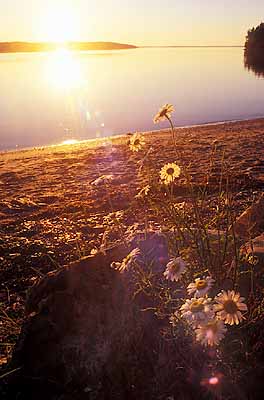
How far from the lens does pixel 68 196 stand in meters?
8.16

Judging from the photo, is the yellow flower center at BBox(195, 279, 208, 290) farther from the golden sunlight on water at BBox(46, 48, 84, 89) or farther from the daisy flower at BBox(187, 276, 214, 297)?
the golden sunlight on water at BBox(46, 48, 84, 89)

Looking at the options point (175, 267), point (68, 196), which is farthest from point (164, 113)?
point (68, 196)

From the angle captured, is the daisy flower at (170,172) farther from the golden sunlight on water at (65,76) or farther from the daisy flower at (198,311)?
the golden sunlight on water at (65,76)

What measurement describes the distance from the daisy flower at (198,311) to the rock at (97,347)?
51 centimetres

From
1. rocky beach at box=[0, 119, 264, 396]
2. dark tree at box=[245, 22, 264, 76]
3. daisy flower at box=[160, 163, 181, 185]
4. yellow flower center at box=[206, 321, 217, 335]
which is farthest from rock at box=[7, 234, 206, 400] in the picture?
dark tree at box=[245, 22, 264, 76]

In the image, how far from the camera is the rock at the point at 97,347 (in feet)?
8.47

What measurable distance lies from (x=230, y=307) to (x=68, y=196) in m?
6.20

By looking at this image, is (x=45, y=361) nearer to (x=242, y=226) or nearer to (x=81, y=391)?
(x=81, y=391)

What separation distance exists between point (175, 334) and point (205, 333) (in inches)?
22.8

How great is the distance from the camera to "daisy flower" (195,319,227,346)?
2123mm

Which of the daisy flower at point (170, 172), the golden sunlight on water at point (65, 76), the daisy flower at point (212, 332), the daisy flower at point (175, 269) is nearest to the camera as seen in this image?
the daisy flower at point (212, 332)

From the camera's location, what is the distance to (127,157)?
1114cm

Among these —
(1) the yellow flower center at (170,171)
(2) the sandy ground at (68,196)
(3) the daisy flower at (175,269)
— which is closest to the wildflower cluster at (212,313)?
(3) the daisy flower at (175,269)

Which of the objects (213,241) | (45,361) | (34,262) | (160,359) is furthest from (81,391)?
(34,262)
